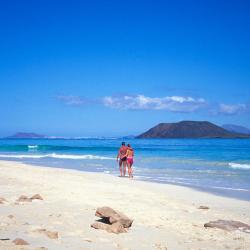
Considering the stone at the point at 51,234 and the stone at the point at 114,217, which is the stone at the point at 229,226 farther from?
the stone at the point at 51,234

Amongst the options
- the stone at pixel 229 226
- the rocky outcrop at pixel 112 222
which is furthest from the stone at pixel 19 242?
the stone at pixel 229 226

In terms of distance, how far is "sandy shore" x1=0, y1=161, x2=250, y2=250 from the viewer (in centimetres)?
584

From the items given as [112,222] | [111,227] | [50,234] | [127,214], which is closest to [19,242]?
[50,234]

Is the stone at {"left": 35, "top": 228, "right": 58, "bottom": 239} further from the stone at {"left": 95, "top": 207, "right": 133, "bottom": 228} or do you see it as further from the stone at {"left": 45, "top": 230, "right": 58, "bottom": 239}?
the stone at {"left": 95, "top": 207, "right": 133, "bottom": 228}

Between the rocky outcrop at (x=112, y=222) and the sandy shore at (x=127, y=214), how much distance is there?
5.7 inches

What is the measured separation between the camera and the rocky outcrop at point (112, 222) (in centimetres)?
644

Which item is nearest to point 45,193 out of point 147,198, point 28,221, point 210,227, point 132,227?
point 147,198

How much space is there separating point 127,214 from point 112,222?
142cm

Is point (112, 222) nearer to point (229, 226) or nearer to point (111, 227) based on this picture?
point (111, 227)

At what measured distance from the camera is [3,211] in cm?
764

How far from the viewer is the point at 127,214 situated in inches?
320

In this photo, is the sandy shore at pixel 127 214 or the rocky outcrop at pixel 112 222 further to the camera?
the rocky outcrop at pixel 112 222

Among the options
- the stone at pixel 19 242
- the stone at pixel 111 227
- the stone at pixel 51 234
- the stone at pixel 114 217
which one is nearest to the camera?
the stone at pixel 19 242

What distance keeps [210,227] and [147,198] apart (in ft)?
12.0
